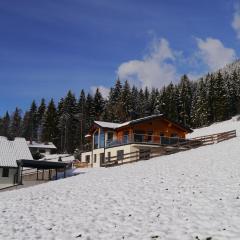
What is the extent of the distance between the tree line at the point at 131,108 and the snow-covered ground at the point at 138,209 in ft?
234

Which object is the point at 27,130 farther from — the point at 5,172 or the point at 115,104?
the point at 5,172

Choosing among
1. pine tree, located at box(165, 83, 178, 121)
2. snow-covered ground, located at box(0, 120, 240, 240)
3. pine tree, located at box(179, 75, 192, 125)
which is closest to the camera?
snow-covered ground, located at box(0, 120, 240, 240)

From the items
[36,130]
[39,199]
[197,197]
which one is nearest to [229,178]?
[197,197]

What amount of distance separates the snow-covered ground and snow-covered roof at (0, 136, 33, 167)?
2623cm

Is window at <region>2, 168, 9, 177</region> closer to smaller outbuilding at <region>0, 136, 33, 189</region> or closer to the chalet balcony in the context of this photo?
smaller outbuilding at <region>0, 136, 33, 189</region>

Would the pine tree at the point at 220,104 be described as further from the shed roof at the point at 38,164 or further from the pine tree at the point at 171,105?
the shed roof at the point at 38,164

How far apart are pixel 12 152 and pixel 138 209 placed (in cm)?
3941

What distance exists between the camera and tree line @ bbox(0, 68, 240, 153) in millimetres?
99688

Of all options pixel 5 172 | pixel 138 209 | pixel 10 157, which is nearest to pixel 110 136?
pixel 10 157

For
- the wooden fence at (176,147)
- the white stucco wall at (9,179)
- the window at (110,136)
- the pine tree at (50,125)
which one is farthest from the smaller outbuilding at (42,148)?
the wooden fence at (176,147)

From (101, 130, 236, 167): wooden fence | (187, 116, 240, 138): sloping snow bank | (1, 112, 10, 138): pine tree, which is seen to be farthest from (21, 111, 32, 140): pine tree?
→ (101, 130, 236, 167): wooden fence

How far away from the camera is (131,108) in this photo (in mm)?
102625

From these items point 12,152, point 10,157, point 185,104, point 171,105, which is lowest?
point 10,157

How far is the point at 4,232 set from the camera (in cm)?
1655
